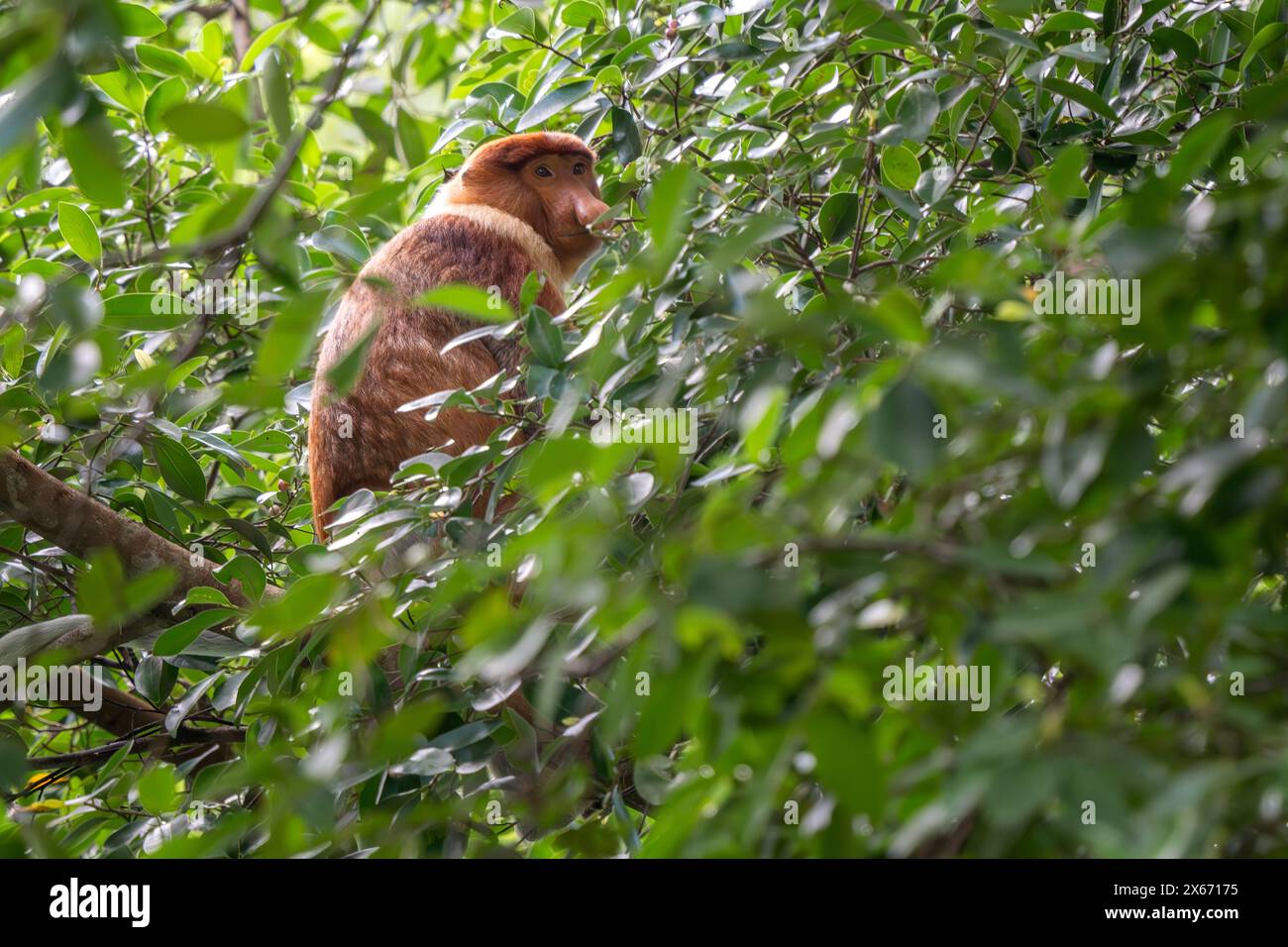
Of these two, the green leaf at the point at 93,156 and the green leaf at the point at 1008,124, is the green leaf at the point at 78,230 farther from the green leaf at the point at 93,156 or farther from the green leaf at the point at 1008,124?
the green leaf at the point at 1008,124

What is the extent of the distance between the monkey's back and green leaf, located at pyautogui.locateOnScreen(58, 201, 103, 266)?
56cm

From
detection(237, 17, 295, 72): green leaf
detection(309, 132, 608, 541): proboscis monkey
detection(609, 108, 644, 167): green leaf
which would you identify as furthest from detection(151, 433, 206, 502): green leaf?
detection(609, 108, 644, 167): green leaf

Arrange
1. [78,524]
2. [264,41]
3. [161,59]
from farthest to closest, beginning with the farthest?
[161,59], [264,41], [78,524]

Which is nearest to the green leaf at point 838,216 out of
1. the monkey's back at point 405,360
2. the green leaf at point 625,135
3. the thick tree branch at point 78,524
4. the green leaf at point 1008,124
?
the green leaf at point 1008,124

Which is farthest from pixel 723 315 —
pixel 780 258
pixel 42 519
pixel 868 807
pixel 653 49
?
pixel 42 519

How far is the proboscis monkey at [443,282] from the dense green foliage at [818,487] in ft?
1.69

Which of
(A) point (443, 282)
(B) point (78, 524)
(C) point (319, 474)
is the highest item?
(A) point (443, 282)

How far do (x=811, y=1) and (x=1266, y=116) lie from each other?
1.44 metres

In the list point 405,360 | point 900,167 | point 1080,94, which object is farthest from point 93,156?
point 405,360

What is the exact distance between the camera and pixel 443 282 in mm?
3164

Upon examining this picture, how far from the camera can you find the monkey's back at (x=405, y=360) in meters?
2.87

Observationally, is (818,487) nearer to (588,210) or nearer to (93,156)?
(93,156)

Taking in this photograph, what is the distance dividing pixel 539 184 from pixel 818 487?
9.37 feet

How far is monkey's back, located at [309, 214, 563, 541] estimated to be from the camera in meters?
2.87
